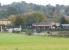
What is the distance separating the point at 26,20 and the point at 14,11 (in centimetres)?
2997

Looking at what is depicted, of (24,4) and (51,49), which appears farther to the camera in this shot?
(24,4)

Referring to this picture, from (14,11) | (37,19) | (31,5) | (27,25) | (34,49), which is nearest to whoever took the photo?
(34,49)

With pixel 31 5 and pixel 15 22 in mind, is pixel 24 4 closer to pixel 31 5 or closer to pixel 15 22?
pixel 31 5

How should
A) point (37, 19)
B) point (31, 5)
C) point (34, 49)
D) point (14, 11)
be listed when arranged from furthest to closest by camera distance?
point (31, 5)
point (14, 11)
point (37, 19)
point (34, 49)

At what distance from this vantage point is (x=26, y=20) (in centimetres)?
6681

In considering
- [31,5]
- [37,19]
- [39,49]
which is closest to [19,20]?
[37,19]

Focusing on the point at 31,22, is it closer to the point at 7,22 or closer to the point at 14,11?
the point at 7,22

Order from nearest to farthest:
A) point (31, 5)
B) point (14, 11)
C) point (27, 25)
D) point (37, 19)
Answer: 1. point (27, 25)
2. point (37, 19)
3. point (14, 11)
4. point (31, 5)

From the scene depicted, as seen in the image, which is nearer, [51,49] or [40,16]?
[51,49]

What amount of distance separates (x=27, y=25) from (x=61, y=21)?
324 inches

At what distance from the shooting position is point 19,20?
66.1 metres

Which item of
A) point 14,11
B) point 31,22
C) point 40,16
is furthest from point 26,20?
point 14,11

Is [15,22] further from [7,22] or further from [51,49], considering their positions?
[51,49]

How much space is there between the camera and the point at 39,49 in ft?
58.5
